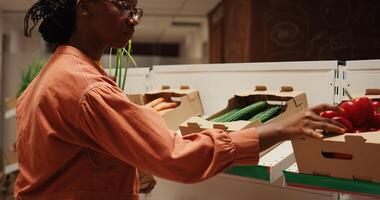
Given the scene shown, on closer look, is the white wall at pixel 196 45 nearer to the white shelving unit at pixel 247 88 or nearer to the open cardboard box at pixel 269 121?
the white shelving unit at pixel 247 88

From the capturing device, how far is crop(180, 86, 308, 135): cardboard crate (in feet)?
4.77

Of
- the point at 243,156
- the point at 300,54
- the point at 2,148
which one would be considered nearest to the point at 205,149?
the point at 243,156

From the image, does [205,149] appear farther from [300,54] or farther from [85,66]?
[300,54]

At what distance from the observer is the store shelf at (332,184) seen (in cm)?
118

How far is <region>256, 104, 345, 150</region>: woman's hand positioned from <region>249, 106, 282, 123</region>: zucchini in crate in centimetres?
40

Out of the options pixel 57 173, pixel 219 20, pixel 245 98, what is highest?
pixel 219 20

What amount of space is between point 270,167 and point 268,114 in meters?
0.23

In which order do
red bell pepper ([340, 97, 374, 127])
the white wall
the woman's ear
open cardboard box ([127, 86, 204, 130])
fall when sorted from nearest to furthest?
the woman's ear < red bell pepper ([340, 97, 374, 127]) < open cardboard box ([127, 86, 204, 130]) < the white wall

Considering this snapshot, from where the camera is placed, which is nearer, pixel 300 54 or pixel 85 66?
pixel 85 66

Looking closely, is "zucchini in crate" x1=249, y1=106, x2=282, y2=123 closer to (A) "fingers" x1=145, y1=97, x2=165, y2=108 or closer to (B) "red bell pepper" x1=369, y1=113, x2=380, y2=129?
(B) "red bell pepper" x1=369, y1=113, x2=380, y2=129

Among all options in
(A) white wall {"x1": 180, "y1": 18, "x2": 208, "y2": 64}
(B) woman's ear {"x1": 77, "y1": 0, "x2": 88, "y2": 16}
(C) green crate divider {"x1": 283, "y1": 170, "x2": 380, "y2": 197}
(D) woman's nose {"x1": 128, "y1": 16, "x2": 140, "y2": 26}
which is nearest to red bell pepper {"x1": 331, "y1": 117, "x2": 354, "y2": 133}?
(C) green crate divider {"x1": 283, "y1": 170, "x2": 380, "y2": 197}

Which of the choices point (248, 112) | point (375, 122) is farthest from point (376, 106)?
point (248, 112)

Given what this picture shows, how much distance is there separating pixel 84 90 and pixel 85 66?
9 cm

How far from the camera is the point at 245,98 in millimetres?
1753
